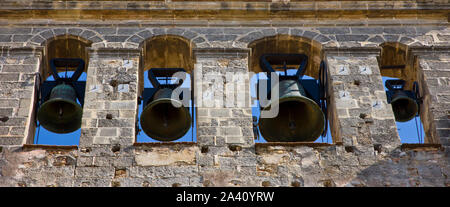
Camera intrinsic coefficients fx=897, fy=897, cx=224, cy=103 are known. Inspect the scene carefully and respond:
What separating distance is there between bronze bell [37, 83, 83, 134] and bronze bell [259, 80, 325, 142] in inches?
98.9

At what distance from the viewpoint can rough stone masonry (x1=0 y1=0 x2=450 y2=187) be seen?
10.9 metres

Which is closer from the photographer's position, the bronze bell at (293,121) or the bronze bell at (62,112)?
the bronze bell at (293,121)

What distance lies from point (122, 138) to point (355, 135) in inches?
116

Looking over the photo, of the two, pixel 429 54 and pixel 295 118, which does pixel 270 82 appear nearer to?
pixel 295 118

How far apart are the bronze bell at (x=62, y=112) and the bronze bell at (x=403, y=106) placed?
435cm

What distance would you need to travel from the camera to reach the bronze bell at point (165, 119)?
1188 cm

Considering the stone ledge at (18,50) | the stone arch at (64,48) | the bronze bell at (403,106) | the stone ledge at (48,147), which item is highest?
the stone arch at (64,48)

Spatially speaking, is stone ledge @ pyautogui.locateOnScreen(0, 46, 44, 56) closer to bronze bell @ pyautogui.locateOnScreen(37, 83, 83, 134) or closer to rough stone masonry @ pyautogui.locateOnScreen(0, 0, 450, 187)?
rough stone masonry @ pyautogui.locateOnScreen(0, 0, 450, 187)

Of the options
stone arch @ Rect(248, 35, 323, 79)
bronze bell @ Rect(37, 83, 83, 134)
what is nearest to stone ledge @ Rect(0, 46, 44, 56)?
bronze bell @ Rect(37, 83, 83, 134)

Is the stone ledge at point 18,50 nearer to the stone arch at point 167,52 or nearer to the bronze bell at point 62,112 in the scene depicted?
the bronze bell at point 62,112

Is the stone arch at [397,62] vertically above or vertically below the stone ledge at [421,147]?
above

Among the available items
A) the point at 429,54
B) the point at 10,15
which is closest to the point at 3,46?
the point at 10,15

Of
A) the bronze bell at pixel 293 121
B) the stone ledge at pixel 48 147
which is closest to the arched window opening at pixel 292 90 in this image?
the bronze bell at pixel 293 121
